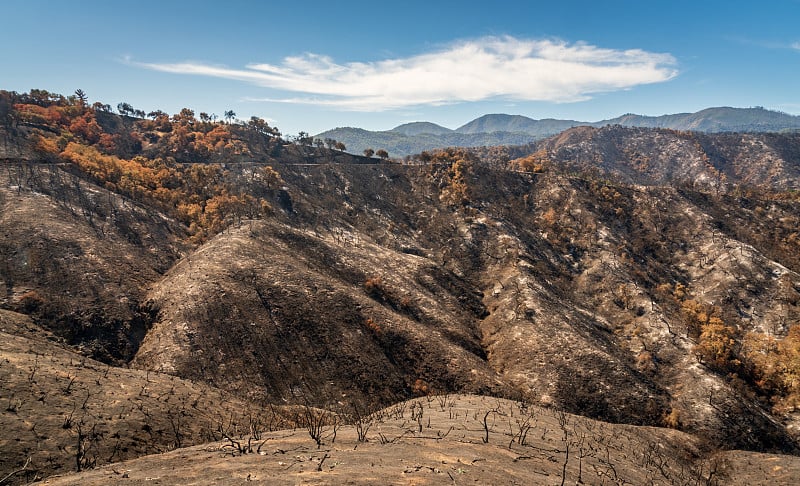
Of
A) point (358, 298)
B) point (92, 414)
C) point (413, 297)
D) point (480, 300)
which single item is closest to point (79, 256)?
point (358, 298)

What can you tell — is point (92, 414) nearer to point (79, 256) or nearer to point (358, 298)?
point (358, 298)

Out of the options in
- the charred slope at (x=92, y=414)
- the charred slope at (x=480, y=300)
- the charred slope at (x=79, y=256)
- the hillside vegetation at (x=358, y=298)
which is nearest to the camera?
the charred slope at (x=92, y=414)

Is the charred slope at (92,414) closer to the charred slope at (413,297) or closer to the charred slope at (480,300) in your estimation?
the charred slope at (413,297)

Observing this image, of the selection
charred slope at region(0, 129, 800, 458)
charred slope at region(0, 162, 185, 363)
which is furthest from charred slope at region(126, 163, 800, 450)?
charred slope at region(0, 162, 185, 363)

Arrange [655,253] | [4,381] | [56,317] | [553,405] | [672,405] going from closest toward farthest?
[4,381], [56,317], [553,405], [672,405], [655,253]

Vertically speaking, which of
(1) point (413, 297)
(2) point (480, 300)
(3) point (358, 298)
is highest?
(3) point (358, 298)

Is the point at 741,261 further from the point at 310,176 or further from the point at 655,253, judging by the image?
the point at 310,176

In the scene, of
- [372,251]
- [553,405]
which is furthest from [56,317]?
[553,405]

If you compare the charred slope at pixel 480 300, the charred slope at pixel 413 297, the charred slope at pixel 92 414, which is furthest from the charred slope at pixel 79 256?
the charred slope at pixel 92 414
